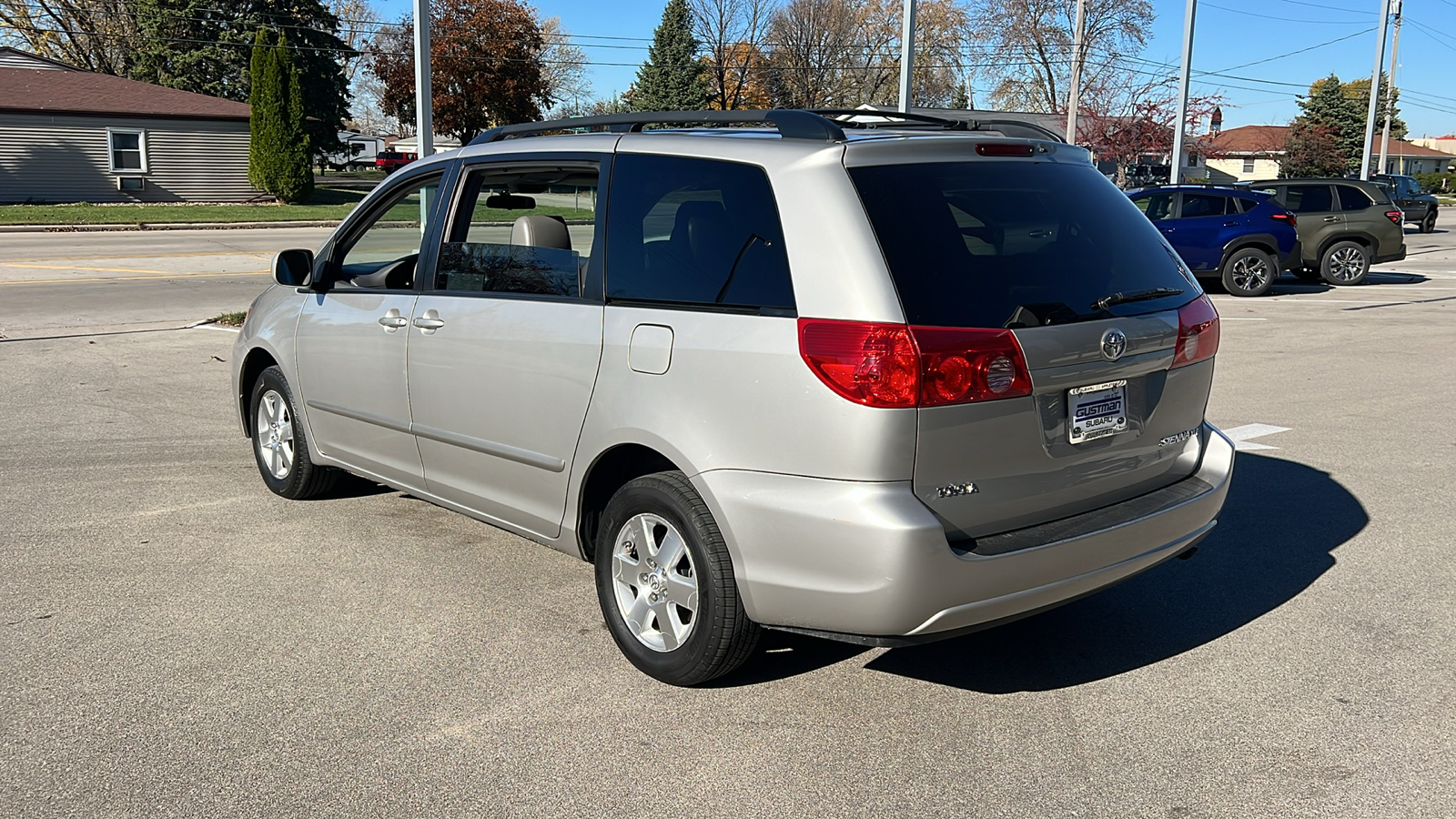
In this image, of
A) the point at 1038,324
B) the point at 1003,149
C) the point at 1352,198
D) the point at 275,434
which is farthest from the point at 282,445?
the point at 1352,198

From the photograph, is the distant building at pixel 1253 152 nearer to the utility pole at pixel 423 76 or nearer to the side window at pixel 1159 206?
the side window at pixel 1159 206

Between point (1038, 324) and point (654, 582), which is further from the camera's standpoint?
point (654, 582)

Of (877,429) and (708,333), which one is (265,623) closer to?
(708,333)

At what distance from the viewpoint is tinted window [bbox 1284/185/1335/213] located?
19750 mm

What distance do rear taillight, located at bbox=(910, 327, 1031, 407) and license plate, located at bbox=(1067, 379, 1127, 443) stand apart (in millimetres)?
Answer: 281

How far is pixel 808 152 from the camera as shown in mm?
3627

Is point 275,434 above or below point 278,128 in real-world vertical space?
below

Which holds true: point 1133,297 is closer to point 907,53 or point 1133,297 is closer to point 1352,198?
point 907,53

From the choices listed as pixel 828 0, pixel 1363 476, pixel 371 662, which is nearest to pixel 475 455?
pixel 371 662

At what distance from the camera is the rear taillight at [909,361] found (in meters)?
3.31

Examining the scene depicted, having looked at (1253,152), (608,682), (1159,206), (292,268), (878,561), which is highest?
(1253,152)

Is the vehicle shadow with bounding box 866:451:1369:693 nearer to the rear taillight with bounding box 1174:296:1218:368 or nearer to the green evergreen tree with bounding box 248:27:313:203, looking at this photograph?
the rear taillight with bounding box 1174:296:1218:368

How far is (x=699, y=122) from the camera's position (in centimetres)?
418

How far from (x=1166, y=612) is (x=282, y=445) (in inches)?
171
